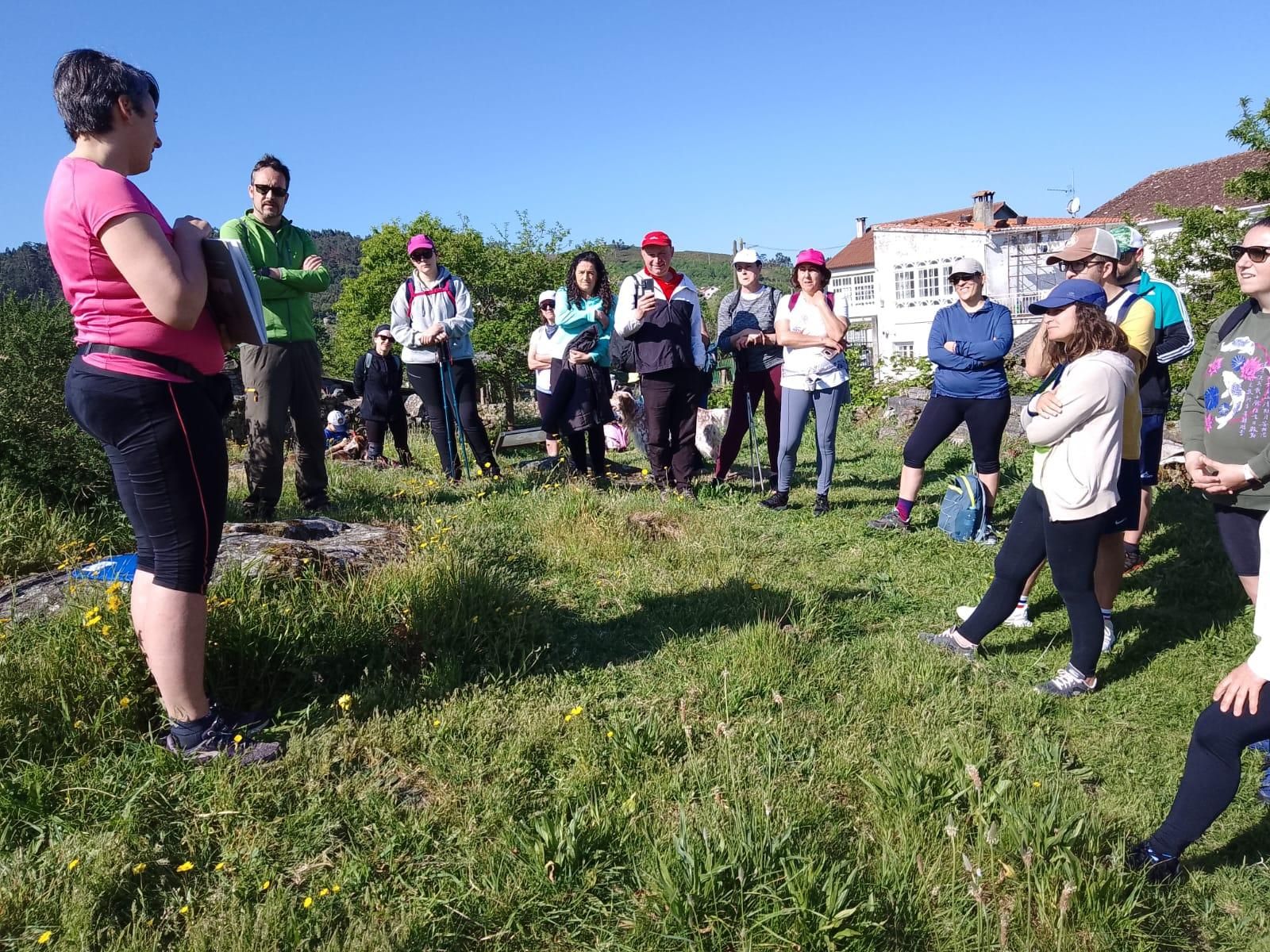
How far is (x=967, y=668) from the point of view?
3.61m

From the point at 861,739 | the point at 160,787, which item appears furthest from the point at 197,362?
the point at 861,739

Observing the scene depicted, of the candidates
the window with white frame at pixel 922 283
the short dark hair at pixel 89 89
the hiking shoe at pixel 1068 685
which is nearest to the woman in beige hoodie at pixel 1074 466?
the hiking shoe at pixel 1068 685

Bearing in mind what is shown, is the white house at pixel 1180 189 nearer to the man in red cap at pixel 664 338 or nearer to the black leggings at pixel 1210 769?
the man in red cap at pixel 664 338

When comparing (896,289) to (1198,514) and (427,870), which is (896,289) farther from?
(427,870)

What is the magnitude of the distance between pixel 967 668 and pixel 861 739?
0.98 meters

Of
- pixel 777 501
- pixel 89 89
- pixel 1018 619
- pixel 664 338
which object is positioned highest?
pixel 89 89

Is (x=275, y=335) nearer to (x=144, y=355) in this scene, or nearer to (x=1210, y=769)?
(x=144, y=355)

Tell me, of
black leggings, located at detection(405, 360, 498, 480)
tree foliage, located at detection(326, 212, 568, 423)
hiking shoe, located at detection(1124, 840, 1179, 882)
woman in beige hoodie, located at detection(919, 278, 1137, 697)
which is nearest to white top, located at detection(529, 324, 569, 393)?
black leggings, located at detection(405, 360, 498, 480)

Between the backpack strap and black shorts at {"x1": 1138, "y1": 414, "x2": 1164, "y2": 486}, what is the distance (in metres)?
1.79

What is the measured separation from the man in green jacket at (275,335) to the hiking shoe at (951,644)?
12.3 feet

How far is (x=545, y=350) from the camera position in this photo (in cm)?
773

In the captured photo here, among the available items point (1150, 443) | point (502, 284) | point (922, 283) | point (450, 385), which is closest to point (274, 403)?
point (450, 385)

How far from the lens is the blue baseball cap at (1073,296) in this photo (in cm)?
340

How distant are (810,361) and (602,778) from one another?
14.1ft
